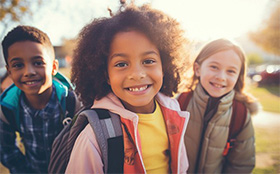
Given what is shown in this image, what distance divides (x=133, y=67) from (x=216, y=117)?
1.17 metres

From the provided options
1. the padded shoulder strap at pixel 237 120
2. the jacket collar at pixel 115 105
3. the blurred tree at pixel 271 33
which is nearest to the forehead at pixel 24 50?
the jacket collar at pixel 115 105

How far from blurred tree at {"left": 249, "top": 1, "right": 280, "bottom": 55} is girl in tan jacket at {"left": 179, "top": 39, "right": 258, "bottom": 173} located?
12059mm

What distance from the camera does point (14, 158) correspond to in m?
1.87

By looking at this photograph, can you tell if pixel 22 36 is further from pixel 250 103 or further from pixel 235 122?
pixel 250 103

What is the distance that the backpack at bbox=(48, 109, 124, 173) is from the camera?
1.22 metres

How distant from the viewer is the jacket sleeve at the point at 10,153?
1814 millimetres

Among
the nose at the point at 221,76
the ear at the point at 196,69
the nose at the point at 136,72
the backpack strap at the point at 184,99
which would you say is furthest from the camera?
the ear at the point at 196,69

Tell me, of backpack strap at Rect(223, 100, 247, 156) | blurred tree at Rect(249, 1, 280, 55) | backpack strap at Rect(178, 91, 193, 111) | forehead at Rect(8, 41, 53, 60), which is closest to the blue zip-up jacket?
forehead at Rect(8, 41, 53, 60)

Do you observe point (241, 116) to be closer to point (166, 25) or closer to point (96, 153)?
point (166, 25)

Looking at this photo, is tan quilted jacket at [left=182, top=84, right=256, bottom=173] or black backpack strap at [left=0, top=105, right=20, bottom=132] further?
tan quilted jacket at [left=182, top=84, right=256, bottom=173]

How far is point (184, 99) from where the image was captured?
2.19 m

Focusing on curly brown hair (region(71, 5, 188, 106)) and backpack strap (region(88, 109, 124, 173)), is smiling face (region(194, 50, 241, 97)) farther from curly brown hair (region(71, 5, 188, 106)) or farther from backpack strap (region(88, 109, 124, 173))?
backpack strap (region(88, 109, 124, 173))

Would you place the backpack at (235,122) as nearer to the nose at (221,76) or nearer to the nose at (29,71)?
the nose at (221,76)

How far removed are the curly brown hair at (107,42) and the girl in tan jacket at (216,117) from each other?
20.8 inches
